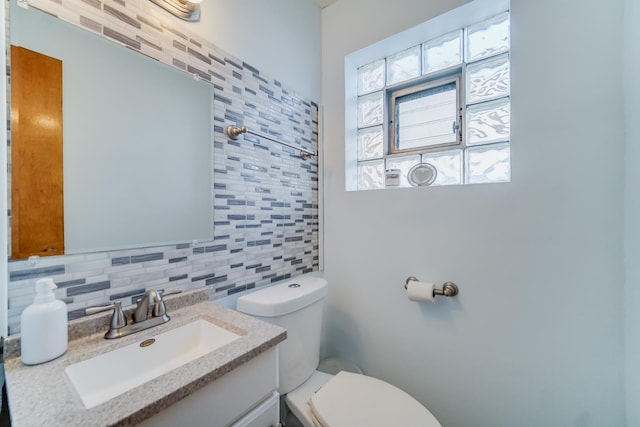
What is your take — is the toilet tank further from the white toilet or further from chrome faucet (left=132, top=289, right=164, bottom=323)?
chrome faucet (left=132, top=289, right=164, bottom=323)

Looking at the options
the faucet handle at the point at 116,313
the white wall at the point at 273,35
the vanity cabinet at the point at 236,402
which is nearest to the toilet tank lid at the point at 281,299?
the vanity cabinet at the point at 236,402

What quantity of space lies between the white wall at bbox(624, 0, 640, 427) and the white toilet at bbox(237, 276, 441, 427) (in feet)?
2.21

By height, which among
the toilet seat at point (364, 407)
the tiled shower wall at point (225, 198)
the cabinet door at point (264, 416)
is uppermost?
the tiled shower wall at point (225, 198)

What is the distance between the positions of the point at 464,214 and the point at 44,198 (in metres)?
1.49

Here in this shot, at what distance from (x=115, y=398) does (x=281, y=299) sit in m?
0.60

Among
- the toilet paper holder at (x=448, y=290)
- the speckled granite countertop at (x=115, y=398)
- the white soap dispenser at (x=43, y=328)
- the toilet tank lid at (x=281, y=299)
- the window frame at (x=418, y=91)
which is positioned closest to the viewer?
the speckled granite countertop at (x=115, y=398)

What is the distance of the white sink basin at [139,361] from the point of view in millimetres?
607

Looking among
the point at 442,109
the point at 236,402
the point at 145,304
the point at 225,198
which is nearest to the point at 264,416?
the point at 236,402

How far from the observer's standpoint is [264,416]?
2.31 ft

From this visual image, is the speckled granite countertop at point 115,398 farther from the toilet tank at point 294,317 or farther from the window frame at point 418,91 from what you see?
the window frame at point 418,91

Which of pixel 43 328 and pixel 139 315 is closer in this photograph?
pixel 43 328

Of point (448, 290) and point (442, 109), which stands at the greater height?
point (442, 109)

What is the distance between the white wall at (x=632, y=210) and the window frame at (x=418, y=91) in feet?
1.75

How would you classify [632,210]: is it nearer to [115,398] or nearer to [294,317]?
[294,317]
